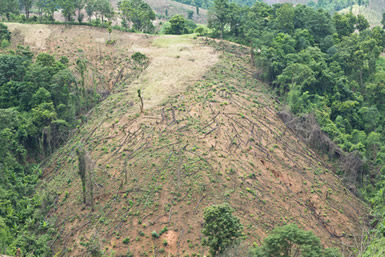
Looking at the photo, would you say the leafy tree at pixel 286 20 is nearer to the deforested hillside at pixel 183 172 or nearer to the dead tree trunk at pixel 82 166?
the deforested hillside at pixel 183 172

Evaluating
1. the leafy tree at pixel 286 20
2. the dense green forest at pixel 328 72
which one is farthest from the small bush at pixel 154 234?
the leafy tree at pixel 286 20

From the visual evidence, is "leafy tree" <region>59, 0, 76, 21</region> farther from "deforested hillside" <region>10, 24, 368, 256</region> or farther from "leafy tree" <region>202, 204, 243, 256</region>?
"leafy tree" <region>202, 204, 243, 256</region>

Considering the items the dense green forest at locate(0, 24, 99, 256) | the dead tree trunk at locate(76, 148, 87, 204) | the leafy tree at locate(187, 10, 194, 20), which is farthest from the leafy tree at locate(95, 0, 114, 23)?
the leafy tree at locate(187, 10, 194, 20)

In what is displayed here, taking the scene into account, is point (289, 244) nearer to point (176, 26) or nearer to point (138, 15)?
point (176, 26)

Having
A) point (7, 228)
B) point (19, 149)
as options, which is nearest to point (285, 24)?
point (19, 149)

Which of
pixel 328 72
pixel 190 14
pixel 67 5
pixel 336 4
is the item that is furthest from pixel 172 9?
pixel 328 72

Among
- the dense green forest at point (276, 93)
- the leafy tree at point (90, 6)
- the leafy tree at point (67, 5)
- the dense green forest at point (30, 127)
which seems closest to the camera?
the dense green forest at point (30, 127)
